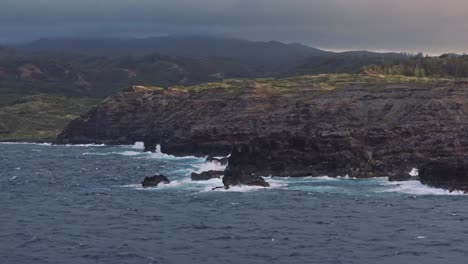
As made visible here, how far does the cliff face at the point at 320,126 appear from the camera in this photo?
352 ft

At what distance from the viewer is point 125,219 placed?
72.1 meters

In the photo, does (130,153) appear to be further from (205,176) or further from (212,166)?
(205,176)

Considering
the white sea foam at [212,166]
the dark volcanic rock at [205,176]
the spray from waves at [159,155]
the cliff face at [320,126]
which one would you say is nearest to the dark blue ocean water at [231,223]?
the dark volcanic rock at [205,176]

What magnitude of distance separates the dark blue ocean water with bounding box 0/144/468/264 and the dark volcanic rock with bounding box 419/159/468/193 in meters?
1.58

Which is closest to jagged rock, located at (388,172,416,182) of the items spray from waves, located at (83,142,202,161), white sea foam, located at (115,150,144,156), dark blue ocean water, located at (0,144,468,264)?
dark blue ocean water, located at (0,144,468,264)

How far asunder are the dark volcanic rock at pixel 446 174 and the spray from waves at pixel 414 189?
82cm

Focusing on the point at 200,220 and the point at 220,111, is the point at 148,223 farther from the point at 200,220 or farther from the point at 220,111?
the point at 220,111

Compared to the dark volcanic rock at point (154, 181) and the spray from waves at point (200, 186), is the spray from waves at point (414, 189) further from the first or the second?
the dark volcanic rock at point (154, 181)

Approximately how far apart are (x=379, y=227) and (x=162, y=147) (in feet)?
366

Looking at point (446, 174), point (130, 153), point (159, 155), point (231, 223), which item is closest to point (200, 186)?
point (231, 223)

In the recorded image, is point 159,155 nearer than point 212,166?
No

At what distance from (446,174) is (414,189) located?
14.9 ft

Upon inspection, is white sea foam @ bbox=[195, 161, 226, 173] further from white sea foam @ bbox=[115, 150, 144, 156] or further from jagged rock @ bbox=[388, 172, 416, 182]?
white sea foam @ bbox=[115, 150, 144, 156]

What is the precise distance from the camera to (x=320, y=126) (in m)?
131
